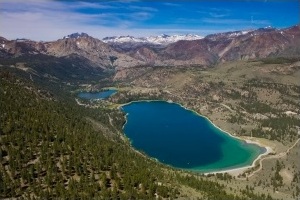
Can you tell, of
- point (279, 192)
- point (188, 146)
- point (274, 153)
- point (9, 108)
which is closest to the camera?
point (9, 108)

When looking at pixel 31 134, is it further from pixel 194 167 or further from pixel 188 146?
pixel 188 146

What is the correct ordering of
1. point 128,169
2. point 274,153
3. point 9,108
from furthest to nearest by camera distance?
1. point 274,153
2. point 9,108
3. point 128,169

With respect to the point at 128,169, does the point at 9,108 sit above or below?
above

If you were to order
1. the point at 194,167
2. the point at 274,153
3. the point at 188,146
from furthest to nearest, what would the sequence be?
the point at 188,146 < the point at 274,153 < the point at 194,167

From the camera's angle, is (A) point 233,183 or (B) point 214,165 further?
(B) point 214,165

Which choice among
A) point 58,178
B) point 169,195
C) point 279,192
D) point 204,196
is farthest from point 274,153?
point 58,178

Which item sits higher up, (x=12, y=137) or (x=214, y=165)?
(x=12, y=137)

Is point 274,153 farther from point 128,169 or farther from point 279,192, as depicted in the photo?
point 128,169

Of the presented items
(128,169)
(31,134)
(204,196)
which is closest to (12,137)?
(31,134)

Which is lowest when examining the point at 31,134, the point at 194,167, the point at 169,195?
the point at 194,167
